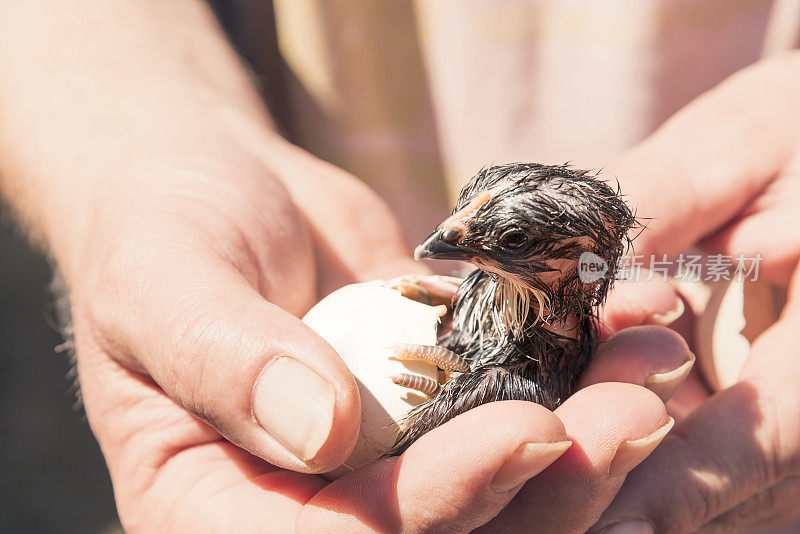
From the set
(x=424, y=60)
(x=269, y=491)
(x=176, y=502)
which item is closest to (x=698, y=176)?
(x=424, y=60)

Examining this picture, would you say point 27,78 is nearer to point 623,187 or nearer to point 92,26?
point 92,26

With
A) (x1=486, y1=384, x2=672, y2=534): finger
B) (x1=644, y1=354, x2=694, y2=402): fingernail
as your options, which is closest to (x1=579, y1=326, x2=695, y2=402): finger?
(x1=644, y1=354, x2=694, y2=402): fingernail

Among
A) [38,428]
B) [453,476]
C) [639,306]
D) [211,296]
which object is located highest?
[211,296]

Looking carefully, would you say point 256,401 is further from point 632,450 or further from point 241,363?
point 632,450

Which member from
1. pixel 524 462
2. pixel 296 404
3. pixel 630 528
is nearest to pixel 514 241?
pixel 524 462

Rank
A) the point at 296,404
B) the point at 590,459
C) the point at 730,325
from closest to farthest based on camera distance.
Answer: the point at 296,404 < the point at 590,459 < the point at 730,325

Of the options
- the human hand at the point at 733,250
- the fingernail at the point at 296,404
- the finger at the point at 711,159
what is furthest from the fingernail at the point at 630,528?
the finger at the point at 711,159
